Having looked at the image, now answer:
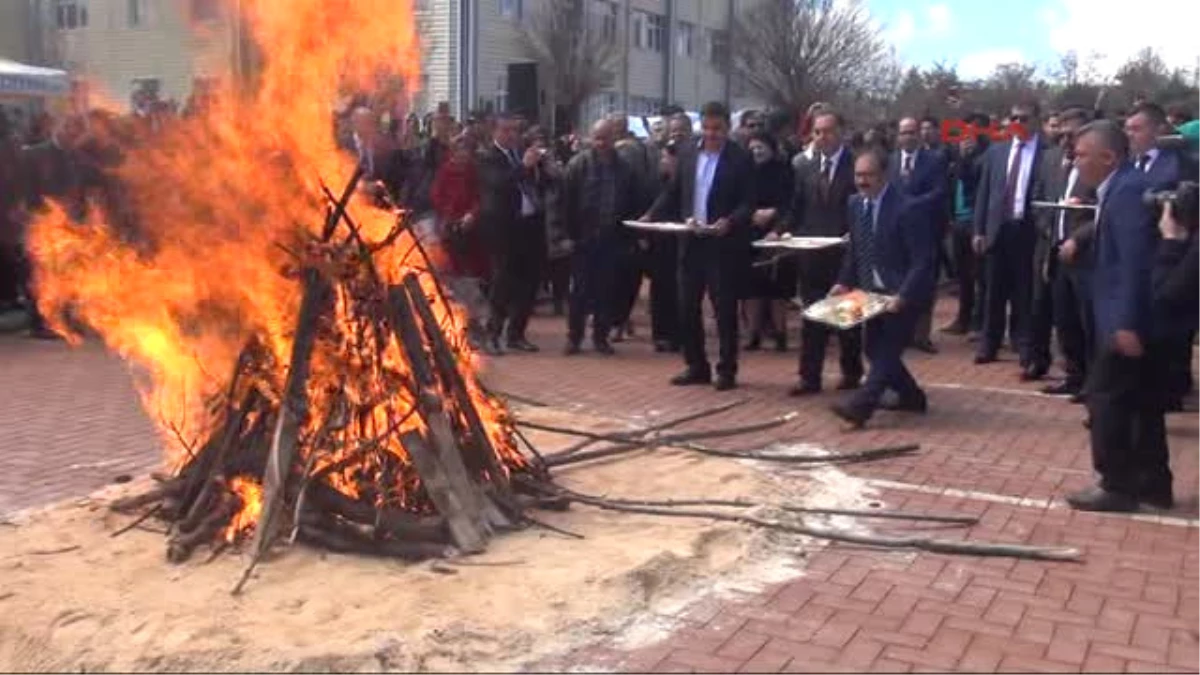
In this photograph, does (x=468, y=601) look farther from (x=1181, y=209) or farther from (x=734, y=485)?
(x=1181, y=209)

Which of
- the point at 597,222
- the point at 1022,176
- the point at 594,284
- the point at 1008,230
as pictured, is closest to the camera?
the point at 1022,176

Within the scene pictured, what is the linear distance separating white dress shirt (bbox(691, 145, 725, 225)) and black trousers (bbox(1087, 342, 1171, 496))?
3.73 meters

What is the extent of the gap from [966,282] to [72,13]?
11850mm

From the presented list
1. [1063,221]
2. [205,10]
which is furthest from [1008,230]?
[205,10]

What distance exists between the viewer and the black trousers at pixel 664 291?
11.9 meters

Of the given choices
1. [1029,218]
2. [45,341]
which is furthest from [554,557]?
[45,341]

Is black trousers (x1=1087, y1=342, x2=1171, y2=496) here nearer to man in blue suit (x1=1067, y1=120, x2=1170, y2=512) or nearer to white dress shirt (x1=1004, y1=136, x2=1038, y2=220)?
man in blue suit (x1=1067, y1=120, x2=1170, y2=512)

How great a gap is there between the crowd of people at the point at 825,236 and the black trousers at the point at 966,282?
3 cm

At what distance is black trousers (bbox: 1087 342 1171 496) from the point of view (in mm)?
6410

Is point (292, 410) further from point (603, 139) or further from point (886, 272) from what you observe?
point (603, 139)

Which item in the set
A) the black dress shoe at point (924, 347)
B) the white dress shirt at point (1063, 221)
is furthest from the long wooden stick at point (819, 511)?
the black dress shoe at point (924, 347)

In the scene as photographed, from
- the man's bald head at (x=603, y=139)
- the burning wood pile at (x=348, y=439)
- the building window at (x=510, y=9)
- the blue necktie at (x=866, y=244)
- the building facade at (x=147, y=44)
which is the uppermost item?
the building window at (x=510, y=9)

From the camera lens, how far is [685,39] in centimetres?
5534

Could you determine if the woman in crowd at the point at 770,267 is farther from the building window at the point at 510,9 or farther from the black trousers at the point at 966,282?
the building window at the point at 510,9
